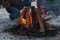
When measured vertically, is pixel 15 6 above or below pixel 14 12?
above

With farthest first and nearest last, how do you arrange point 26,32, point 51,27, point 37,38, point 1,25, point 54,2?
point 54,2
point 1,25
point 51,27
point 26,32
point 37,38

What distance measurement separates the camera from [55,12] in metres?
4.47

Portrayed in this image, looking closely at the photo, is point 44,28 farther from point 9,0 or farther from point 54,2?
point 54,2

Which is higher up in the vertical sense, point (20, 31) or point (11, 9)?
point (11, 9)

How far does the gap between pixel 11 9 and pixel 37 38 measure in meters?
1.76

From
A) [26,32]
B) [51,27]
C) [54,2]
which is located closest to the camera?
[26,32]

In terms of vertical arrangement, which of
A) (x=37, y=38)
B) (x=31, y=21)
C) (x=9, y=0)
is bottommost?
(x=37, y=38)

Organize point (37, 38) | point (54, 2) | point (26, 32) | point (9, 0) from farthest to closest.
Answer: point (54, 2) < point (9, 0) < point (26, 32) < point (37, 38)

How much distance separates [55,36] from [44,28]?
27 cm

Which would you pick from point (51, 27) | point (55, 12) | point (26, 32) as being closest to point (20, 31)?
point (26, 32)

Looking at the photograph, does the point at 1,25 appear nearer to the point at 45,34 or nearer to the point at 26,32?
the point at 26,32

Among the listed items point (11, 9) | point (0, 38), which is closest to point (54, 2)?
point (11, 9)

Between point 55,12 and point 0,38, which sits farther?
point 55,12

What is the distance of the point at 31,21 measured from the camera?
3.09 meters
